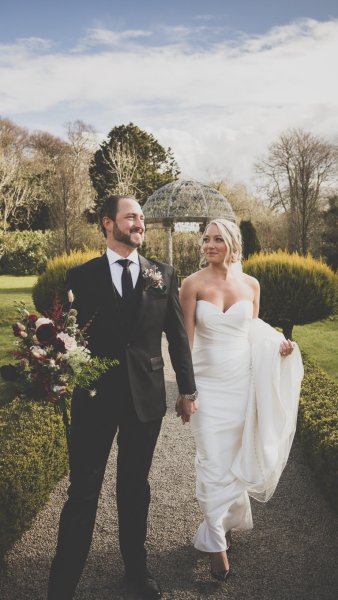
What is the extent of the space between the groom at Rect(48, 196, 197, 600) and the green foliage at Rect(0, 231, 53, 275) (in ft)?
63.6

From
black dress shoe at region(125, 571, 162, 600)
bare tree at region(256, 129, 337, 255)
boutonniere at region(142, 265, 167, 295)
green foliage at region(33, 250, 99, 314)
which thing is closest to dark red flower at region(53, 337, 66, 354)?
boutonniere at region(142, 265, 167, 295)

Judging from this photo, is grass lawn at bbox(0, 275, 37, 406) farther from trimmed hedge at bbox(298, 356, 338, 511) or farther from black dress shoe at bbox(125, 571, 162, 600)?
trimmed hedge at bbox(298, 356, 338, 511)

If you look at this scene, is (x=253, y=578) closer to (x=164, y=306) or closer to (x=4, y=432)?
(x=164, y=306)

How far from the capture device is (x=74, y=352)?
245cm

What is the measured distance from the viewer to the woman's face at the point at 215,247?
10.7 ft

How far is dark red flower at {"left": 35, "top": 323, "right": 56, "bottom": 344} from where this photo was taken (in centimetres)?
247

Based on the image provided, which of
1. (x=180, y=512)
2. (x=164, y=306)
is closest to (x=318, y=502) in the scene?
(x=180, y=512)

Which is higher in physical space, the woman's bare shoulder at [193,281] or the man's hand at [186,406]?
the woman's bare shoulder at [193,281]

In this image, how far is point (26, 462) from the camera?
3.31 m

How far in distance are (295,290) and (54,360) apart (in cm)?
631

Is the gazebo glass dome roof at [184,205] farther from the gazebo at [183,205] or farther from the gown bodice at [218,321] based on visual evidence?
the gown bodice at [218,321]

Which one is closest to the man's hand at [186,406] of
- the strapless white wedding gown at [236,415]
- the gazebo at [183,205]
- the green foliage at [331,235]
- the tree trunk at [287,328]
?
the strapless white wedding gown at [236,415]

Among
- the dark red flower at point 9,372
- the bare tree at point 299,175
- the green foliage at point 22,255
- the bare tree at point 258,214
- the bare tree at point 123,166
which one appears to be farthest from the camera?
the bare tree at point 258,214

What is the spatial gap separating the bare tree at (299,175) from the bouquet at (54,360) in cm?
2542
